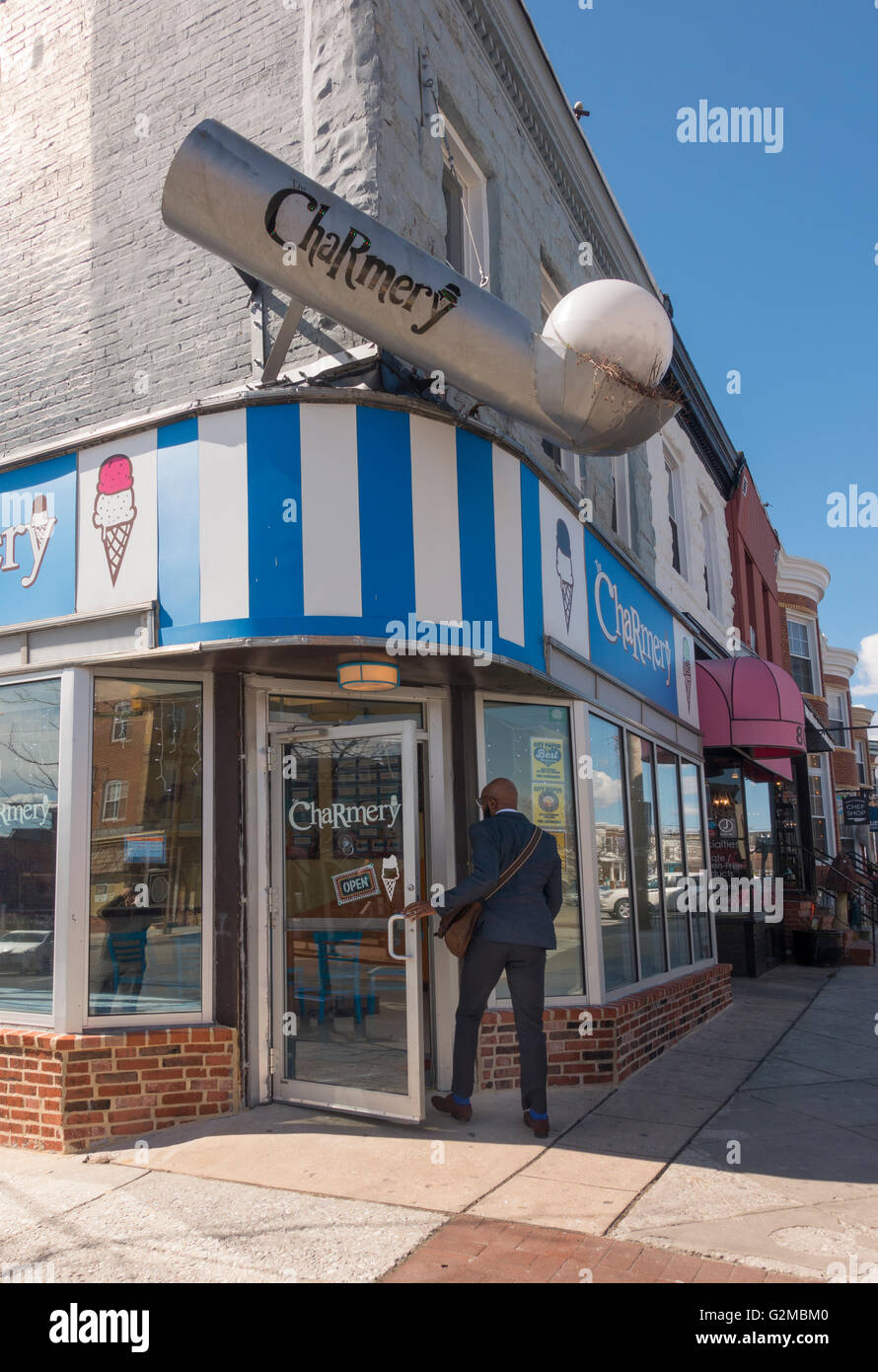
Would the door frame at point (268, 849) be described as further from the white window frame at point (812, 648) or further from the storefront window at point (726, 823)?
the white window frame at point (812, 648)

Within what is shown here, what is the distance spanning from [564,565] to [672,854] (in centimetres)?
365

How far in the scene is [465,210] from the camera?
27.9ft

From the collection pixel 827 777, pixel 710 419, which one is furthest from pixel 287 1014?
pixel 827 777

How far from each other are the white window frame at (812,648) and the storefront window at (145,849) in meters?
23.1

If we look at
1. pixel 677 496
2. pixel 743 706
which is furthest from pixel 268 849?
pixel 677 496

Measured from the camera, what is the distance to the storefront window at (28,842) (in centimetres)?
607

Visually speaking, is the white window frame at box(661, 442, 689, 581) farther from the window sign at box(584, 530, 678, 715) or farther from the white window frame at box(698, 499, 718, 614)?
the window sign at box(584, 530, 678, 715)

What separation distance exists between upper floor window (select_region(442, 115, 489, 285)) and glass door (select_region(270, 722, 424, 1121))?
4.24m

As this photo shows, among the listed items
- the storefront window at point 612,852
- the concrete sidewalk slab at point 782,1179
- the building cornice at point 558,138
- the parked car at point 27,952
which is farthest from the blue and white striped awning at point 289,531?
the concrete sidewalk slab at point 782,1179

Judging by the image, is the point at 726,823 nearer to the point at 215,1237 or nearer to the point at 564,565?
the point at 564,565

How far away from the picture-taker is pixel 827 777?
85.7 ft

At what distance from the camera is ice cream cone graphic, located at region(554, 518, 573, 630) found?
7.25m

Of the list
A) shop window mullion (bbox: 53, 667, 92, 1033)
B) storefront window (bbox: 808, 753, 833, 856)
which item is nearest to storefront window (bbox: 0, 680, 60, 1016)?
shop window mullion (bbox: 53, 667, 92, 1033)

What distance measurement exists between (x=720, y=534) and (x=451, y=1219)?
43.9ft
